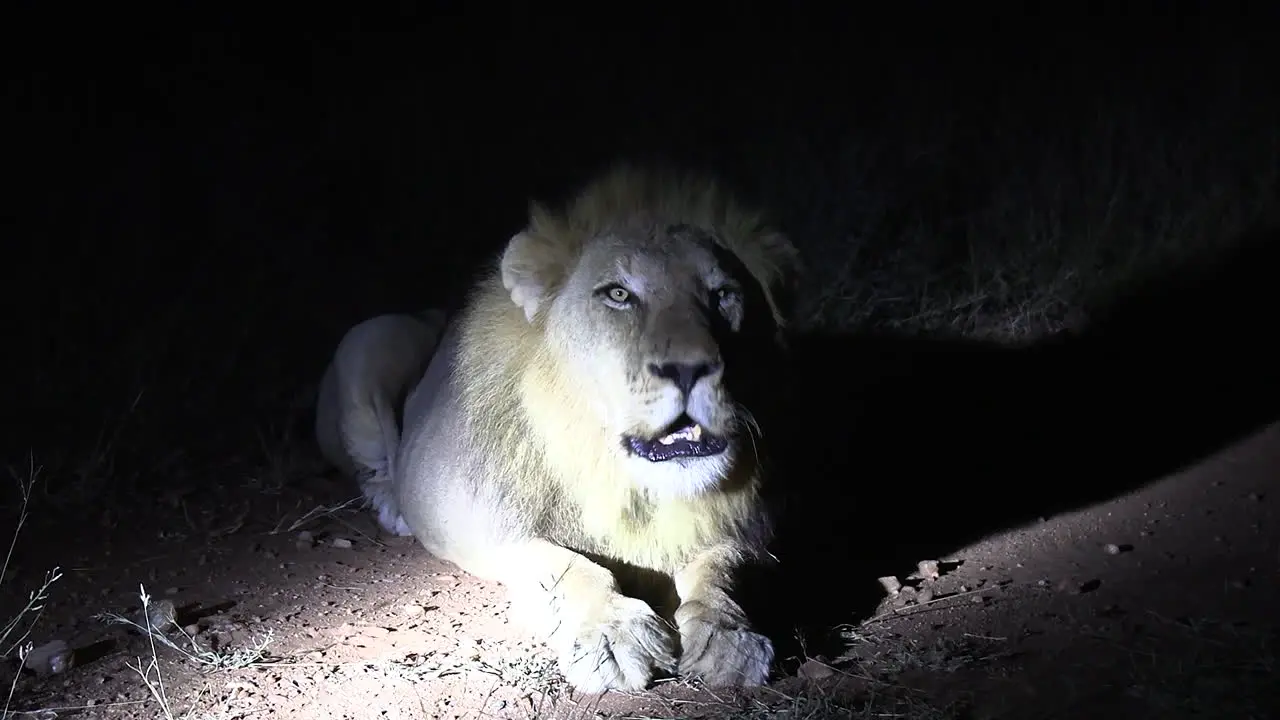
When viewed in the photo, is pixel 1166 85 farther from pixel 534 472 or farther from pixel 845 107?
pixel 534 472

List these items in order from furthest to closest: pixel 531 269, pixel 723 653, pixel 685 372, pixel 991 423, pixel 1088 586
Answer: pixel 991 423 < pixel 1088 586 < pixel 531 269 < pixel 723 653 < pixel 685 372

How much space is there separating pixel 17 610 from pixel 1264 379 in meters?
4.16

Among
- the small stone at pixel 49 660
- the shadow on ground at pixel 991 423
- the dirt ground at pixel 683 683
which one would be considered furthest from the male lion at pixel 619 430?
the small stone at pixel 49 660

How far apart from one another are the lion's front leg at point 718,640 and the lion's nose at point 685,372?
1.85 feet

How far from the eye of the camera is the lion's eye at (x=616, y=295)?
9.88 feet

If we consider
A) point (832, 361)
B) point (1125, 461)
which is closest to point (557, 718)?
point (1125, 461)

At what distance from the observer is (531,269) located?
3.21 meters

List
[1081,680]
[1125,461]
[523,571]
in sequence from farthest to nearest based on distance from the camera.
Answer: [1125,461], [523,571], [1081,680]

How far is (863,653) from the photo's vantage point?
308cm

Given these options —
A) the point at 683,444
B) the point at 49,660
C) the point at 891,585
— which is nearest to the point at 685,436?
the point at 683,444

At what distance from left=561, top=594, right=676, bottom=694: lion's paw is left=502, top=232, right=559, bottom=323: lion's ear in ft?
2.55

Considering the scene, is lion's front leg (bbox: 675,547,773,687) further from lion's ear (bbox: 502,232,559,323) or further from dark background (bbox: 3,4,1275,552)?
dark background (bbox: 3,4,1275,552)

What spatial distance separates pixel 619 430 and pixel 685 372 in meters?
0.23

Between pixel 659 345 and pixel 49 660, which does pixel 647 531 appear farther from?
pixel 49 660
